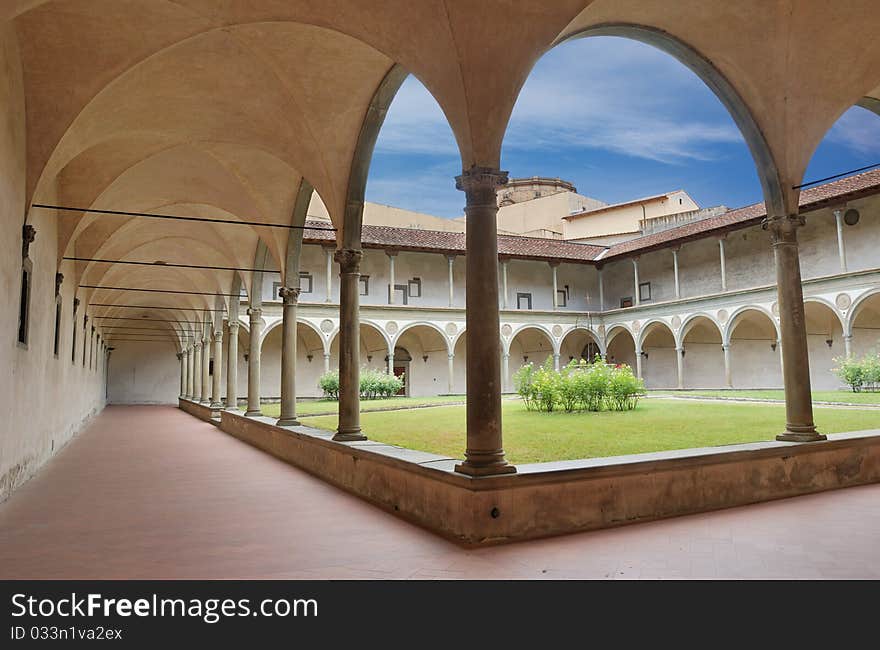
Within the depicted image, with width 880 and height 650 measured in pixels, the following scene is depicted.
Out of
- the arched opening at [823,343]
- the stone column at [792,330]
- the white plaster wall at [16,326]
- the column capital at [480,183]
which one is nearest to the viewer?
the column capital at [480,183]

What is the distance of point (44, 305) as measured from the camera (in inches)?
391

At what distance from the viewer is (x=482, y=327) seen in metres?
5.38

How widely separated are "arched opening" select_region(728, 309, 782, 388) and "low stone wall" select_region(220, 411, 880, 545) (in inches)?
971

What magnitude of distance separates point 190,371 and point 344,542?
27453 mm

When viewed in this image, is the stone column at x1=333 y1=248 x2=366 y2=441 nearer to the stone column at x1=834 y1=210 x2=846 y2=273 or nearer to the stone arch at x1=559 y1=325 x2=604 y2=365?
the stone column at x1=834 y1=210 x2=846 y2=273

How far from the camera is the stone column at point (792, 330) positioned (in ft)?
23.8

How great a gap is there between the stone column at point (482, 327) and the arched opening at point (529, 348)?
102 ft

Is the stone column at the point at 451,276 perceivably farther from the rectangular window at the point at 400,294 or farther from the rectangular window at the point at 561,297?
the rectangular window at the point at 561,297

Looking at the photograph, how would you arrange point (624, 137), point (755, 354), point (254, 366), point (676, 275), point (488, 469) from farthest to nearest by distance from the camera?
point (624, 137)
point (755, 354)
point (676, 275)
point (254, 366)
point (488, 469)

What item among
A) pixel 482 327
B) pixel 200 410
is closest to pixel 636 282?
pixel 200 410

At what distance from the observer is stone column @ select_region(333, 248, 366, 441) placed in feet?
26.5

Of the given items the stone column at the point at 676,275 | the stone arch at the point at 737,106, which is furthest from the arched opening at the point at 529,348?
the stone arch at the point at 737,106

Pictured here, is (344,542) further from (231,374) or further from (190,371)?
(190,371)
